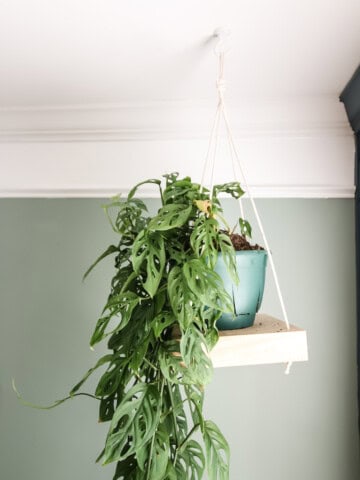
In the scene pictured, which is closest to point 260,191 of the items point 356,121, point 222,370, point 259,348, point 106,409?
point 356,121

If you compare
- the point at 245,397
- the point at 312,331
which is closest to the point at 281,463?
the point at 245,397

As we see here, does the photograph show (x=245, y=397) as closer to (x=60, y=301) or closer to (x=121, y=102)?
(x=60, y=301)

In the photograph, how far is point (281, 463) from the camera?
4.65 ft

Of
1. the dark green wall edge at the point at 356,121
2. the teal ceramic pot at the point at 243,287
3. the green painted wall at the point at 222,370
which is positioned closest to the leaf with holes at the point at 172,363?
the teal ceramic pot at the point at 243,287

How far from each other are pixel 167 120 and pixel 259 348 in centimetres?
80

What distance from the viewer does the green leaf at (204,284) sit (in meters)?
0.84

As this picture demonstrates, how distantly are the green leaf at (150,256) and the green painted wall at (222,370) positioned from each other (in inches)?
23.3

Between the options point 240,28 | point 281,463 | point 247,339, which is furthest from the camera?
point 281,463

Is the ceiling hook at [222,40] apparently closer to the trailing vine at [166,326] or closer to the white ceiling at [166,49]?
the white ceiling at [166,49]

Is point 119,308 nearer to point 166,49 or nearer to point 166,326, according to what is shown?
point 166,326

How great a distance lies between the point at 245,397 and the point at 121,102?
37.9 inches

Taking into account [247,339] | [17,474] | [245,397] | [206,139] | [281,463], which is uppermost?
[206,139]

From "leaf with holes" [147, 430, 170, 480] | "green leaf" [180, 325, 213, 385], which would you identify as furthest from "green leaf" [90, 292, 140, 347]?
"leaf with holes" [147, 430, 170, 480]

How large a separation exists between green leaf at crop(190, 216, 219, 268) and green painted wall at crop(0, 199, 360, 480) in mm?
587
